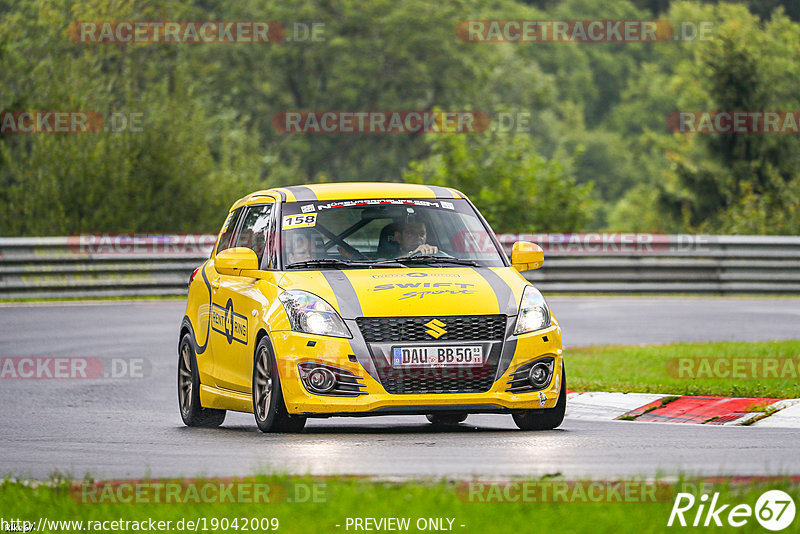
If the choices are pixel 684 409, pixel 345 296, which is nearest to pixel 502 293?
pixel 345 296

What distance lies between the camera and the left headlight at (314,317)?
33.5 feet

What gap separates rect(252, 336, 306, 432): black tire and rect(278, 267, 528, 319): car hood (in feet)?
1.63

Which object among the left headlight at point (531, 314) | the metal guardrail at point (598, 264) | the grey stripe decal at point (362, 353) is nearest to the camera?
the grey stripe decal at point (362, 353)

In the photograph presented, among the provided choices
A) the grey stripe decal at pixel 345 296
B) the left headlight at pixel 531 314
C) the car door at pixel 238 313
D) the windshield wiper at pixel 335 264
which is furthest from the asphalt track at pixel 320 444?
the windshield wiper at pixel 335 264

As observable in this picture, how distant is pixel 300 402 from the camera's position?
10.3 m

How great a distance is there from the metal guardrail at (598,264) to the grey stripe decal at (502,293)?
16182mm

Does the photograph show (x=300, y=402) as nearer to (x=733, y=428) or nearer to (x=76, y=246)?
(x=733, y=428)

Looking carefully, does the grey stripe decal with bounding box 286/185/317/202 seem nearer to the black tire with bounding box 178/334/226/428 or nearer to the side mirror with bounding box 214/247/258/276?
the side mirror with bounding box 214/247/258/276

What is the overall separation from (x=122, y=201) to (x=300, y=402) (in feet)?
75.6

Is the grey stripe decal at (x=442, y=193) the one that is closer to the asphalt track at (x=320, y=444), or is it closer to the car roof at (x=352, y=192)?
the car roof at (x=352, y=192)

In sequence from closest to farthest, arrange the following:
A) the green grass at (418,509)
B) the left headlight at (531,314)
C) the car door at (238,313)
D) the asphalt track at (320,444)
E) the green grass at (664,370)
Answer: the green grass at (418,509), the asphalt track at (320,444), the left headlight at (531,314), the car door at (238,313), the green grass at (664,370)

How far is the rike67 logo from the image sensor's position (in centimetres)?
674

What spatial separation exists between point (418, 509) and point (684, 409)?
602 cm

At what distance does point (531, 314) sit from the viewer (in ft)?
34.6
